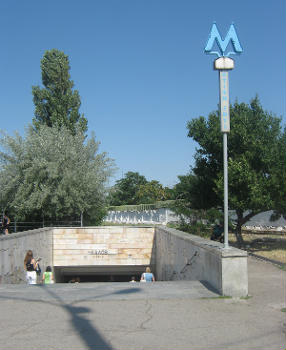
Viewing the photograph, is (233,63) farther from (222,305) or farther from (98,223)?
(98,223)

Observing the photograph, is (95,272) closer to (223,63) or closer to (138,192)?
(223,63)

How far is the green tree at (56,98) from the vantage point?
92.8 feet

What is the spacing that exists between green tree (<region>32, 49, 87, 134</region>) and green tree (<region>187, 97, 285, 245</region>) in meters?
13.0

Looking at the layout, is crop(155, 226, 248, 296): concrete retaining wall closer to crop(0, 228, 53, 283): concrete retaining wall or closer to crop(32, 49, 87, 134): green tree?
crop(0, 228, 53, 283): concrete retaining wall

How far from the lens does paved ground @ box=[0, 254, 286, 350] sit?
444 cm

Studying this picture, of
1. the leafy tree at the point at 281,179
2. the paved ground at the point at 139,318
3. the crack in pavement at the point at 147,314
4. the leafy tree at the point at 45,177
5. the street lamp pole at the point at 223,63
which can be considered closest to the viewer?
the paved ground at the point at 139,318

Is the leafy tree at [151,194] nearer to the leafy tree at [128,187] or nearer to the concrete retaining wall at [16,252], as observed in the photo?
the leafy tree at [128,187]

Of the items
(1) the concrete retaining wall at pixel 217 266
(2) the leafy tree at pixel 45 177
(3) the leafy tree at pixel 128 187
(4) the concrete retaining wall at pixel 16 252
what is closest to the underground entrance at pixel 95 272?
(2) the leafy tree at pixel 45 177

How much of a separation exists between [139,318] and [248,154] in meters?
11.4

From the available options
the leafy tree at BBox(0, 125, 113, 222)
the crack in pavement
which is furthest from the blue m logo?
the leafy tree at BBox(0, 125, 113, 222)

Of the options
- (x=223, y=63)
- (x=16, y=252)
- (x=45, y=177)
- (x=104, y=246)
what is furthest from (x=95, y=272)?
(x=223, y=63)

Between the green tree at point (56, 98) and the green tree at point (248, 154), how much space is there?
510 inches

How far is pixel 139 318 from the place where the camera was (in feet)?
17.6

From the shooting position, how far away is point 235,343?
14.4 ft
